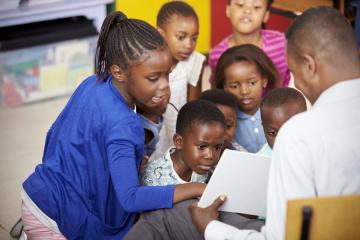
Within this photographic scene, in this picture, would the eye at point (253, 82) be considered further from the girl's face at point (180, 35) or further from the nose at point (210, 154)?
the nose at point (210, 154)

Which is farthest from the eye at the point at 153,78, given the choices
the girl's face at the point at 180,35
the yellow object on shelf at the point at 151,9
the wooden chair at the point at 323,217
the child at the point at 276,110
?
the yellow object on shelf at the point at 151,9

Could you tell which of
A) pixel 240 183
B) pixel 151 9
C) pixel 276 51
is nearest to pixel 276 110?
pixel 240 183

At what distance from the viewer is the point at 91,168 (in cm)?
196

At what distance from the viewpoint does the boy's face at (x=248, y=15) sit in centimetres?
314

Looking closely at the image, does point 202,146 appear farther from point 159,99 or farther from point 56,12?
point 56,12

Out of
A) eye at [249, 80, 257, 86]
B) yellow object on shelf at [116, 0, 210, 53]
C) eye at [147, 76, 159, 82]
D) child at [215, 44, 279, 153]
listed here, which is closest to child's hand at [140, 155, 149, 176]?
eye at [147, 76, 159, 82]

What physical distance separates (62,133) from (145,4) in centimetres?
239

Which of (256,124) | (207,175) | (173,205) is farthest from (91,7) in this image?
(173,205)

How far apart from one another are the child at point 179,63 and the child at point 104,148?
82cm

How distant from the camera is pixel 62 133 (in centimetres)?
200

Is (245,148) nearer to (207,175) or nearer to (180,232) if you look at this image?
(207,175)

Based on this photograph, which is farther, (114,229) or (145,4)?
(145,4)

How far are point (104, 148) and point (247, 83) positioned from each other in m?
0.98

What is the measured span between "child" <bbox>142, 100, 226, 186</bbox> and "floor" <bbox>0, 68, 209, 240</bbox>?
3.12 ft
